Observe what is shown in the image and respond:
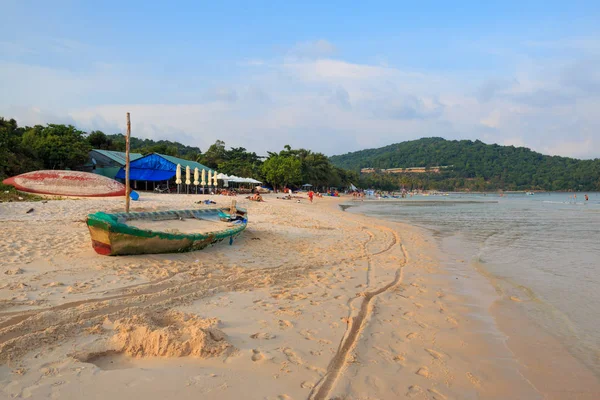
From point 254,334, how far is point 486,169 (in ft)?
599

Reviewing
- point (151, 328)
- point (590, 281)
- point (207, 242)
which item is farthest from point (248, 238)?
point (590, 281)

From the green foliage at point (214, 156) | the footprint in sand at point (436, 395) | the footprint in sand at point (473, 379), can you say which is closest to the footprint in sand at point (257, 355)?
the footprint in sand at point (436, 395)

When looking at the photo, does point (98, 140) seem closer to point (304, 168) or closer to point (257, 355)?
point (304, 168)

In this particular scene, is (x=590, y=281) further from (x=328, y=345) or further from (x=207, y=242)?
(x=207, y=242)

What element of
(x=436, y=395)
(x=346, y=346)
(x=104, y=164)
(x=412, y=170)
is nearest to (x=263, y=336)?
(x=346, y=346)

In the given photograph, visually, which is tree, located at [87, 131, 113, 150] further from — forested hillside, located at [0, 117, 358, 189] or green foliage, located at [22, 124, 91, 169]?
green foliage, located at [22, 124, 91, 169]

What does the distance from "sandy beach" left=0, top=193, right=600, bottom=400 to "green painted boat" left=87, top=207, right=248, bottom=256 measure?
264mm

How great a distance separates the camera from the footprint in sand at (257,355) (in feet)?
11.4

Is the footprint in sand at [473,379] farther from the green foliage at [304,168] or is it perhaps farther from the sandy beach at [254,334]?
the green foliage at [304,168]

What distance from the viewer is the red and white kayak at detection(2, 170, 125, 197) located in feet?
67.3

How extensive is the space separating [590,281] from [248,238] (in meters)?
8.30

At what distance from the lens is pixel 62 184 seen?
20953 millimetres

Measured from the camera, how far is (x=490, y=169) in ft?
545

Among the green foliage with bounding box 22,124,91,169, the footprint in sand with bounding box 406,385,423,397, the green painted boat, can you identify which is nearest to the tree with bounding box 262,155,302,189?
the green foliage with bounding box 22,124,91,169
